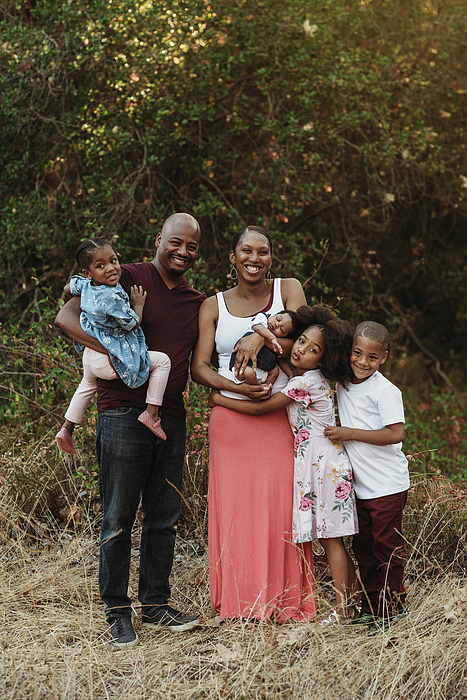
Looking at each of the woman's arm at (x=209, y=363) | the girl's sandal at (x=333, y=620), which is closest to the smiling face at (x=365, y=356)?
the woman's arm at (x=209, y=363)

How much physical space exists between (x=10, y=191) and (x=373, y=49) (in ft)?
13.2

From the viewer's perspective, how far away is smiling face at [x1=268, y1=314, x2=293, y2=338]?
302 cm

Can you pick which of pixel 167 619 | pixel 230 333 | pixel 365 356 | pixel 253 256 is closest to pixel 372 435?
pixel 365 356

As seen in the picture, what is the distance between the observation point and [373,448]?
3059mm

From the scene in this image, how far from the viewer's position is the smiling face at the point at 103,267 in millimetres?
2826

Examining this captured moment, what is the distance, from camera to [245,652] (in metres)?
2.74

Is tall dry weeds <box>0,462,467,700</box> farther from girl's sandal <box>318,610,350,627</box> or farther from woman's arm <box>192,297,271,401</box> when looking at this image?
woman's arm <box>192,297,271,401</box>

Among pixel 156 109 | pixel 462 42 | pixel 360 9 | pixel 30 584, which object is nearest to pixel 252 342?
pixel 30 584

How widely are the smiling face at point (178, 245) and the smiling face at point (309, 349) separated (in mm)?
660

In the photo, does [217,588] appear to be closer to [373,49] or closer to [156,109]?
[156,109]

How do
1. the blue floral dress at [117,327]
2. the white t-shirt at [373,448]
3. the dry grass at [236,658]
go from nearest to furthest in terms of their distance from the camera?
the dry grass at [236,658]
the blue floral dress at [117,327]
the white t-shirt at [373,448]

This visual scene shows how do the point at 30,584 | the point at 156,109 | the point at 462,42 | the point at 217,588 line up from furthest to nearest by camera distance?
the point at 462,42, the point at 156,109, the point at 30,584, the point at 217,588

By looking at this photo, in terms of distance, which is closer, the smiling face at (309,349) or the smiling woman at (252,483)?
the smiling face at (309,349)

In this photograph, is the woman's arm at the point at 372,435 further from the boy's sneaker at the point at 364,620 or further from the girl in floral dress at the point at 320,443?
the boy's sneaker at the point at 364,620
